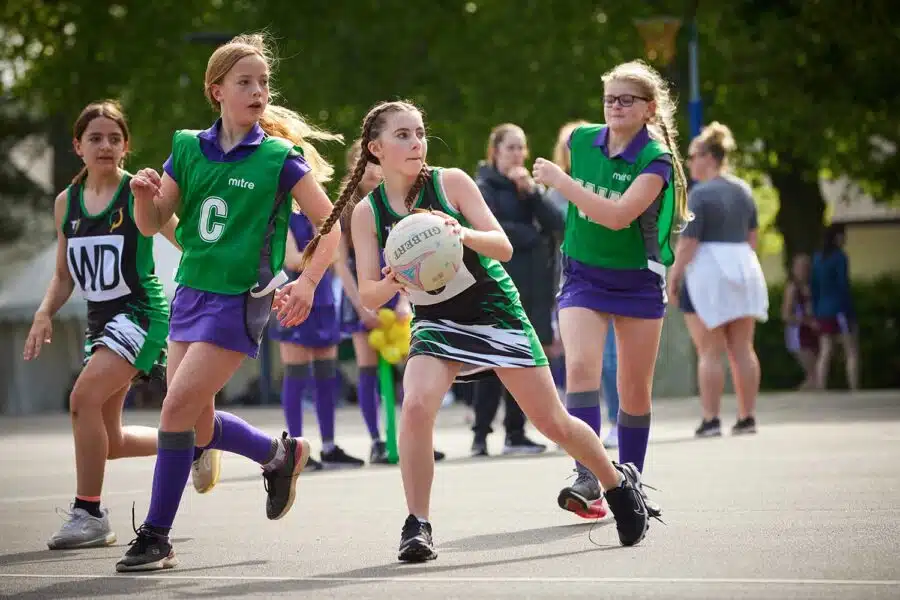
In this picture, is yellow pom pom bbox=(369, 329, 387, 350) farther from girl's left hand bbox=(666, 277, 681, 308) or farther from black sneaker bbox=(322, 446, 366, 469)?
girl's left hand bbox=(666, 277, 681, 308)

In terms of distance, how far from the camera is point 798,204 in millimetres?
31000

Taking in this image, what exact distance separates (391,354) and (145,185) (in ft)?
18.2

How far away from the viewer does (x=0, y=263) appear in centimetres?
4384

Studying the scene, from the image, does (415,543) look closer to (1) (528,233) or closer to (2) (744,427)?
(1) (528,233)

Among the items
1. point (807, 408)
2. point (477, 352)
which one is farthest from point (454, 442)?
point (477, 352)

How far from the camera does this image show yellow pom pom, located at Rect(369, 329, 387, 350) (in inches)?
489

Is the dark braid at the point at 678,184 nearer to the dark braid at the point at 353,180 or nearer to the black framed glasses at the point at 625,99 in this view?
the black framed glasses at the point at 625,99

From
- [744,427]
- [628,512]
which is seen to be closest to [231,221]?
[628,512]

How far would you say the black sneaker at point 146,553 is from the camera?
6.80 meters

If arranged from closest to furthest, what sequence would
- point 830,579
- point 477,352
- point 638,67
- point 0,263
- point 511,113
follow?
1. point 830,579
2. point 477,352
3. point 638,67
4. point 511,113
5. point 0,263

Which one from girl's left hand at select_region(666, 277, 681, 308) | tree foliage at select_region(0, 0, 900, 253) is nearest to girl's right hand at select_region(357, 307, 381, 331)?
girl's left hand at select_region(666, 277, 681, 308)

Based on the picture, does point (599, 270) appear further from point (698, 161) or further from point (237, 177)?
point (698, 161)

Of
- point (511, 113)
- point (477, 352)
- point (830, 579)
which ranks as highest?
point (511, 113)

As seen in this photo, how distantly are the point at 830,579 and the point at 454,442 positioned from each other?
28.5 feet
